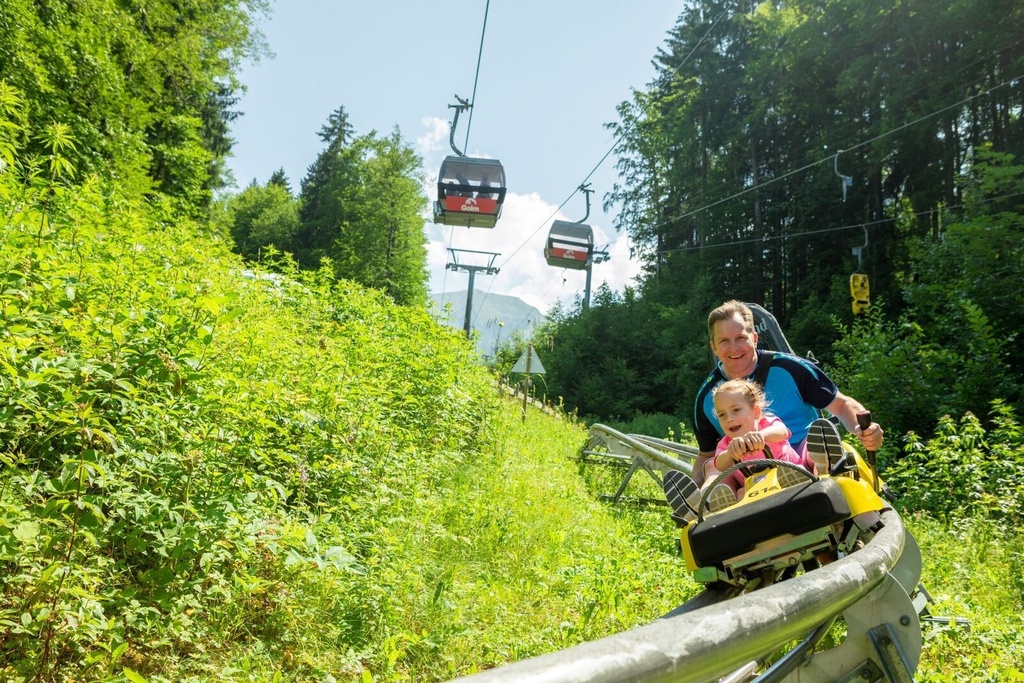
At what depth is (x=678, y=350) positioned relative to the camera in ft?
109

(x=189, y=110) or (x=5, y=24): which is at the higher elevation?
(x=189, y=110)

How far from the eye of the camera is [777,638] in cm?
132

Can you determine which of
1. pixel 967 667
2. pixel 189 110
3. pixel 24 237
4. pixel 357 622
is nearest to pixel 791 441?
pixel 967 667

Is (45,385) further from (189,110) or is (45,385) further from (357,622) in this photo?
(189,110)

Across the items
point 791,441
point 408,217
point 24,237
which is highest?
point 408,217

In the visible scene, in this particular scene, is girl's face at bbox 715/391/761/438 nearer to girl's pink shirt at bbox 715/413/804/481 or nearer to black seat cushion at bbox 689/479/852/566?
girl's pink shirt at bbox 715/413/804/481

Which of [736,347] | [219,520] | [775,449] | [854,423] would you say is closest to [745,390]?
[775,449]

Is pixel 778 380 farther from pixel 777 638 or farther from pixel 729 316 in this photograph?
pixel 777 638

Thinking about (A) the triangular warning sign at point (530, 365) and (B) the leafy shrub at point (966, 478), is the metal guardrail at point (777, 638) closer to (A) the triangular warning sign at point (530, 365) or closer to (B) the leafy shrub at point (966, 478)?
(B) the leafy shrub at point (966, 478)

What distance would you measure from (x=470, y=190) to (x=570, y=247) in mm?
9308

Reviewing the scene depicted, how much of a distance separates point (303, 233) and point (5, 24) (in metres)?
40.6

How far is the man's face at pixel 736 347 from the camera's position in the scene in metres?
3.63

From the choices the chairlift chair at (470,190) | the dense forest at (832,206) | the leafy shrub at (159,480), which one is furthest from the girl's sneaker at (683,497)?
the chairlift chair at (470,190)

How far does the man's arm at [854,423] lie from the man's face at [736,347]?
45 cm
